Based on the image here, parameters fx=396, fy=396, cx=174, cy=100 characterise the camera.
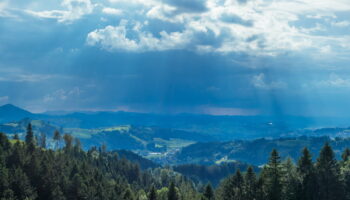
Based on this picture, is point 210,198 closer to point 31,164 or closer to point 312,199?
point 312,199

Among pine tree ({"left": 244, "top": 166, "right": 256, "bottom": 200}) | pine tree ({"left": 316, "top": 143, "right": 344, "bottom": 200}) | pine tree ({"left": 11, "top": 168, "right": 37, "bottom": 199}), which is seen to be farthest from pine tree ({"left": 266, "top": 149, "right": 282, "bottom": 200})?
pine tree ({"left": 11, "top": 168, "right": 37, "bottom": 199})

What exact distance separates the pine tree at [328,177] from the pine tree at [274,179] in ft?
34.0

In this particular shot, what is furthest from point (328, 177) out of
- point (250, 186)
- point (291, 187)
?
point (250, 186)

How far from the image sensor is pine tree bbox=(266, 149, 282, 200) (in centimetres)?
10719

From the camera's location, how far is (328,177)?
104000 mm

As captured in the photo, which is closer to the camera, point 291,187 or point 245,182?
point 291,187

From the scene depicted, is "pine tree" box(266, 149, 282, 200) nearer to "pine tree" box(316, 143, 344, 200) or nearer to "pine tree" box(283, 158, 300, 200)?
"pine tree" box(283, 158, 300, 200)

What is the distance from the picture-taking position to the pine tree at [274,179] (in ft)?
352

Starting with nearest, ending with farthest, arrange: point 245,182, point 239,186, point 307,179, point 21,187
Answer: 1. point 307,179
2. point 245,182
3. point 239,186
4. point 21,187

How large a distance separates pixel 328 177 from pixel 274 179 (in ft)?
45.3

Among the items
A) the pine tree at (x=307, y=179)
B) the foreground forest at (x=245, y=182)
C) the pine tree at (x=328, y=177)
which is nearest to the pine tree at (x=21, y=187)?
the foreground forest at (x=245, y=182)

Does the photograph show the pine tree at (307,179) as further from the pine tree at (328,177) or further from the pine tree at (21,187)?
the pine tree at (21,187)

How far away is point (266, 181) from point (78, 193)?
74482mm

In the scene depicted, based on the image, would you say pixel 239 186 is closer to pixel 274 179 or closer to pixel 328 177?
pixel 274 179
